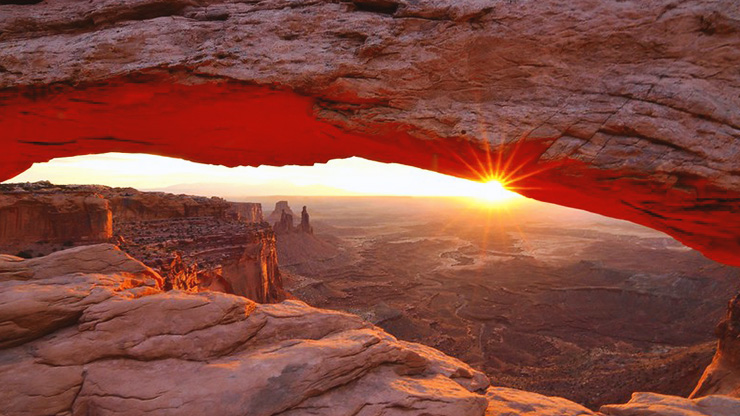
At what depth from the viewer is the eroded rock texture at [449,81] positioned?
5.29 metres

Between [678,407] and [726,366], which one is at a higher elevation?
[678,407]

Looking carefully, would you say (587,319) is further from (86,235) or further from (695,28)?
(86,235)

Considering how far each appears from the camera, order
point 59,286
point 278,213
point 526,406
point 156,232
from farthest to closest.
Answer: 1. point 278,213
2. point 156,232
3. point 526,406
4. point 59,286

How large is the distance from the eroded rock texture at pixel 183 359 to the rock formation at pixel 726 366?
1129cm

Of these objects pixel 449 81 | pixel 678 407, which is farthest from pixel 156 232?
pixel 678 407

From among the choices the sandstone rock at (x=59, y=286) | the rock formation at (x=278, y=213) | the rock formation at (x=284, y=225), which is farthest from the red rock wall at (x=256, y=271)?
the rock formation at (x=278, y=213)

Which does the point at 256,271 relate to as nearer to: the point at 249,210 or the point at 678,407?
the point at 678,407

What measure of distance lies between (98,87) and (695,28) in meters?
10.6

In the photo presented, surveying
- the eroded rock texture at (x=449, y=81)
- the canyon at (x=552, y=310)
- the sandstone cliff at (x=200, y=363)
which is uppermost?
the eroded rock texture at (x=449, y=81)

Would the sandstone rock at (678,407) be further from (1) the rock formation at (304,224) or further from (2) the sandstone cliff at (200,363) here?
(1) the rock formation at (304,224)

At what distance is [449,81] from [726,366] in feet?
48.3

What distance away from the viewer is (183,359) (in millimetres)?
4801

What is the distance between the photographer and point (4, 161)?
9148 millimetres

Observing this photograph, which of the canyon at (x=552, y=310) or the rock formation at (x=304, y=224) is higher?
the rock formation at (x=304, y=224)
